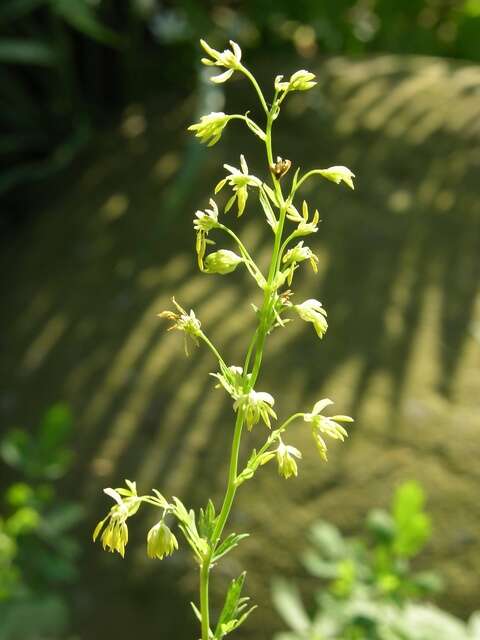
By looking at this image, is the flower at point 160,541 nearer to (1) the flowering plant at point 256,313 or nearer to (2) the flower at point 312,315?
(1) the flowering plant at point 256,313

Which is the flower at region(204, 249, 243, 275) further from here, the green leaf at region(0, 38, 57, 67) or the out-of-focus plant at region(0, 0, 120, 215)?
the green leaf at region(0, 38, 57, 67)

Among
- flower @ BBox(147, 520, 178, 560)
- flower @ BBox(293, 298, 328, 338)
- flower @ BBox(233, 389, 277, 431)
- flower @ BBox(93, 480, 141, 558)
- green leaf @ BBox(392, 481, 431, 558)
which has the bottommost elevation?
green leaf @ BBox(392, 481, 431, 558)

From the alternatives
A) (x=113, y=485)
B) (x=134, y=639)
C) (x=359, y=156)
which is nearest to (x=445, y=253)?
(x=359, y=156)

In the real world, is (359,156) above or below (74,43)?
below

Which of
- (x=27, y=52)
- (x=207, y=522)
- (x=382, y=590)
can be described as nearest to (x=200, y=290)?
(x=27, y=52)

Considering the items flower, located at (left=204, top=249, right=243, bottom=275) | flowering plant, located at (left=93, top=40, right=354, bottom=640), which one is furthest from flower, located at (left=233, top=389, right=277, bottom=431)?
flower, located at (left=204, top=249, right=243, bottom=275)

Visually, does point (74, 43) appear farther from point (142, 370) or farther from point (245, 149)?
point (142, 370)

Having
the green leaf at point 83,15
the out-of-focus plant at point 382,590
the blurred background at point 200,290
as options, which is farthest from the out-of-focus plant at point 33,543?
the green leaf at point 83,15
